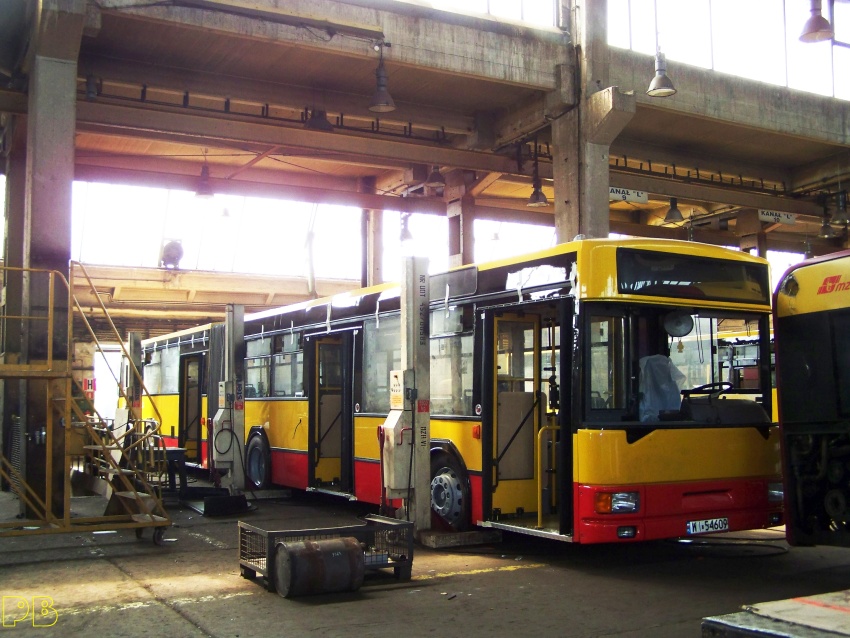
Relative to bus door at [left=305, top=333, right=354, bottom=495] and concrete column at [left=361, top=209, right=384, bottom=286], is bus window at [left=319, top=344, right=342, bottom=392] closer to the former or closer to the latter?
bus door at [left=305, top=333, right=354, bottom=495]

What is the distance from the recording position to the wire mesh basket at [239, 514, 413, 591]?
7574 mm

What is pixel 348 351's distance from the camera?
480 inches

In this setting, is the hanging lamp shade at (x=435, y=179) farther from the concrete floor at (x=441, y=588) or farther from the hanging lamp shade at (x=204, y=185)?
the concrete floor at (x=441, y=588)

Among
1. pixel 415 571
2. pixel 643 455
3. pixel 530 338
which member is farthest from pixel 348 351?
pixel 643 455

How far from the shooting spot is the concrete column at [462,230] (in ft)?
69.6

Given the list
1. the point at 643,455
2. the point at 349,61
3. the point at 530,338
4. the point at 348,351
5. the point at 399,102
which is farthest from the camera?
the point at 399,102

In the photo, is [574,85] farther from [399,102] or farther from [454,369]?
[454,369]

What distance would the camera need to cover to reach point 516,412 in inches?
372

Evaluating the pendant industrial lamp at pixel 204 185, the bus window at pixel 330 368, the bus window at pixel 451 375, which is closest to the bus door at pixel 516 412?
the bus window at pixel 451 375

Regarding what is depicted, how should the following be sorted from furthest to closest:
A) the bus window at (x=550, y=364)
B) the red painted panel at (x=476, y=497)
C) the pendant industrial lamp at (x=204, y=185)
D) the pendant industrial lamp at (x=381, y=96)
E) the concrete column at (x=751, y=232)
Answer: the concrete column at (x=751, y=232) → the pendant industrial lamp at (x=204, y=185) → the pendant industrial lamp at (x=381, y=96) → the red painted panel at (x=476, y=497) → the bus window at (x=550, y=364)

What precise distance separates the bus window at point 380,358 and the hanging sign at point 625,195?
7.71 m

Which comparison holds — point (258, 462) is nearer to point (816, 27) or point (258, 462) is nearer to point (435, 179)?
point (435, 179)

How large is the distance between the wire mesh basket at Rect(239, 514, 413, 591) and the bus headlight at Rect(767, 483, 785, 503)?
3501 millimetres

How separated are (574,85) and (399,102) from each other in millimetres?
3340
